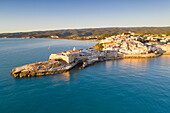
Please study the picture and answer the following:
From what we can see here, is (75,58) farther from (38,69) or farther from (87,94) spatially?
(87,94)

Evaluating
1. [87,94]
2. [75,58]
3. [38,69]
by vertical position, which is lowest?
[87,94]

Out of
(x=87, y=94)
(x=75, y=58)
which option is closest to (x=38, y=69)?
(x=75, y=58)

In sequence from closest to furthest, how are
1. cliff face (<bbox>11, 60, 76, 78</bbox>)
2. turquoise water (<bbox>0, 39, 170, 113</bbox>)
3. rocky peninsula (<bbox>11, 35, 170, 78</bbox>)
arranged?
turquoise water (<bbox>0, 39, 170, 113</bbox>) → cliff face (<bbox>11, 60, 76, 78</bbox>) → rocky peninsula (<bbox>11, 35, 170, 78</bbox>)

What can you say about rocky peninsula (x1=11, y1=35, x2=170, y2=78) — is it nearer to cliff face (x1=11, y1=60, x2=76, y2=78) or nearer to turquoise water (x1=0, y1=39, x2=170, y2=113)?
cliff face (x1=11, y1=60, x2=76, y2=78)

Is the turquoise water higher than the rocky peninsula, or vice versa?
the rocky peninsula

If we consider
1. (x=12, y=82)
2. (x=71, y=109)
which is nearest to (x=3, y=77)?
(x=12, y=82)

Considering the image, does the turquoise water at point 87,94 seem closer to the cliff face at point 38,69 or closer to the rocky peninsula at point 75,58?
the cliff face at point 38,69

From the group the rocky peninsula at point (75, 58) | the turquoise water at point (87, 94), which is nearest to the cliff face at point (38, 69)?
the rocky peninsula at point (75, 58)

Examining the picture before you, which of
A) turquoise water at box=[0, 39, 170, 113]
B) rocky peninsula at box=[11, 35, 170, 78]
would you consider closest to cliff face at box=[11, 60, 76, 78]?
rocky peninsula at box=[11, 35, 170, 78]

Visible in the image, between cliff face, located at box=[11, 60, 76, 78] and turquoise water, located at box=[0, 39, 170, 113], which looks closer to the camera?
turquoise water, located at box=[0, 39, 170, 113]
